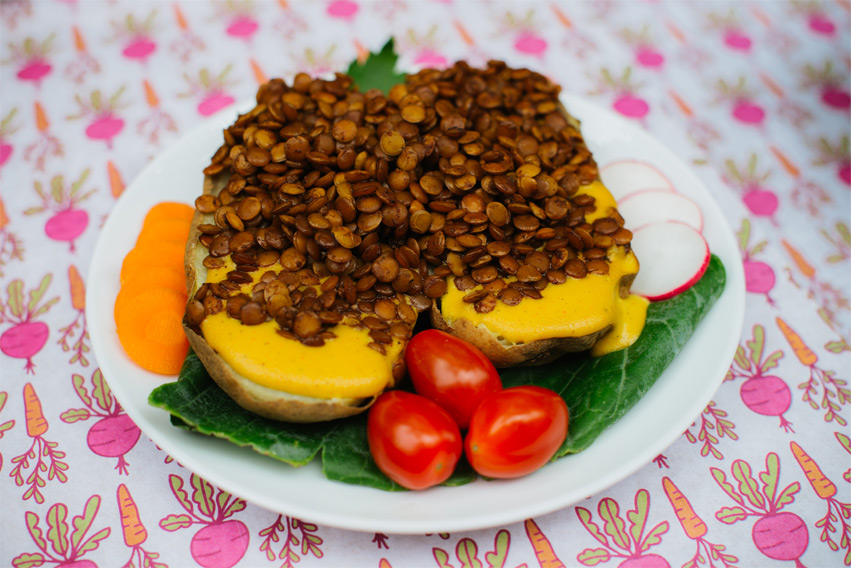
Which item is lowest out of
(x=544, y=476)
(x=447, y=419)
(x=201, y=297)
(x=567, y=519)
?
(x=567, y=519)

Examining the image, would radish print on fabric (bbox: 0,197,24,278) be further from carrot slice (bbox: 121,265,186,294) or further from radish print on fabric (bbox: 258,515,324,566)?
radish print on fabric (bbox: 258,515,324,566)

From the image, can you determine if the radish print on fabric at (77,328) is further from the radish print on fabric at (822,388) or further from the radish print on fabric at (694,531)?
the radish print on fabric at (822,388)

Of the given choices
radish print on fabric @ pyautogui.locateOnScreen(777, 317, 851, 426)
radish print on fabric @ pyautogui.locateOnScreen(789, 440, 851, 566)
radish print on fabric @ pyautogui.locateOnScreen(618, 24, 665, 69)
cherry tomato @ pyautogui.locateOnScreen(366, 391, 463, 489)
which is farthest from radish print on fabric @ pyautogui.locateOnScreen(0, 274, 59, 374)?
radish print on fabric @ pyautogui.locateOnScreen(618, 24, 665, 69)

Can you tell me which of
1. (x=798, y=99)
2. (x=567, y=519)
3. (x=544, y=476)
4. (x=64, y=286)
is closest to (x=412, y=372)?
(x=544, y=476)

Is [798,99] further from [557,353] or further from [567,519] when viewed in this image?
[567,519]

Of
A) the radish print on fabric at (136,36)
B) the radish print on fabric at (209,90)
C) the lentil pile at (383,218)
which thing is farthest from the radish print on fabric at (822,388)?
the radish print on fabric at (136,36)

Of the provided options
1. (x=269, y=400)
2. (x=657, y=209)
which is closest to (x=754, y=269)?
(x=657, y=209)
